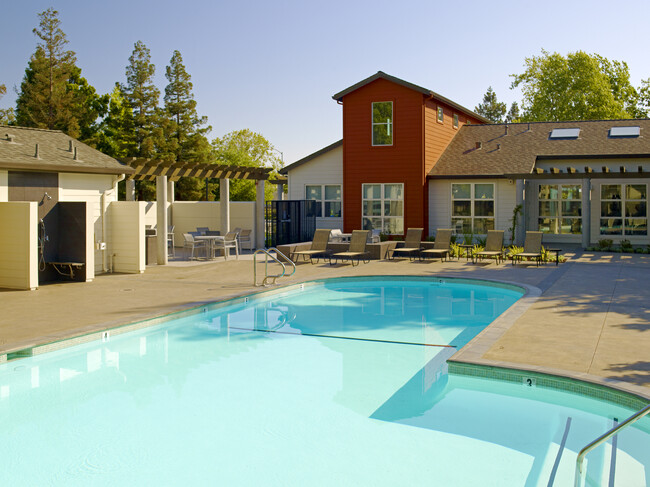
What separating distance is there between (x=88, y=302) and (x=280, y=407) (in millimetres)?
6148

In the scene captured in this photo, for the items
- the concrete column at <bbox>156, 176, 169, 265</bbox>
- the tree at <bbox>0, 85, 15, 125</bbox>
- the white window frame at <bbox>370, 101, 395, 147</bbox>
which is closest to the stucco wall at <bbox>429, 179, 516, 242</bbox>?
the white window frame at <bbox>370, 101, 395, 147</bbox>

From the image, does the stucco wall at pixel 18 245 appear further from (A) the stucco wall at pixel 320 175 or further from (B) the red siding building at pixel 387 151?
(A) the stucco wall at pixel 320 175

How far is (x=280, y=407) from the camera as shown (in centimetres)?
716

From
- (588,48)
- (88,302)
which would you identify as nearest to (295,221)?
(88,302)

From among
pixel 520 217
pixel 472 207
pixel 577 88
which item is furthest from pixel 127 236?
pixel 577 88

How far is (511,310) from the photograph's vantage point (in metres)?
10.5

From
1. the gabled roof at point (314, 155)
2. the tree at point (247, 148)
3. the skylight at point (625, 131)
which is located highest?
the tree at point (247, 148)

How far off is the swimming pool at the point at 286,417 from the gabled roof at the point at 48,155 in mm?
6145

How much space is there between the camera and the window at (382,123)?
23250mm

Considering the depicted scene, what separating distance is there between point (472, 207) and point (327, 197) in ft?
18.8

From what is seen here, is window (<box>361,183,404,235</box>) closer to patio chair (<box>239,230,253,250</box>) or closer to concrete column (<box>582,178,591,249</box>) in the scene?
patio chair (<box>239,230,253,250</box>)

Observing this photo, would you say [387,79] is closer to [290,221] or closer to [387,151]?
[387,151]

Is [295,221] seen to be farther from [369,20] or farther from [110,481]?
[110,481]

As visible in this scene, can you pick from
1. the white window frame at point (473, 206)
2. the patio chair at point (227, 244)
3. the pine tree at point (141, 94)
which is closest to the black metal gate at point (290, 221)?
the patio chair at point (227, 244)
